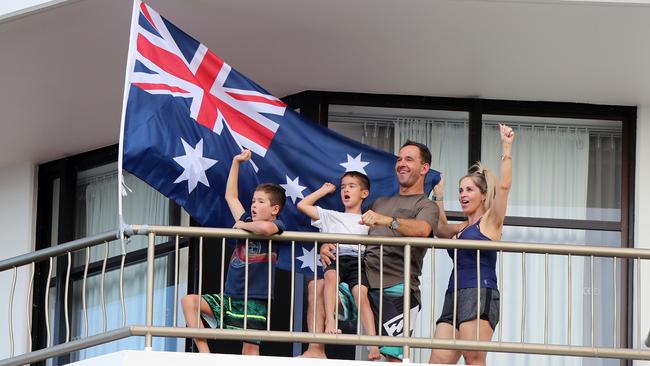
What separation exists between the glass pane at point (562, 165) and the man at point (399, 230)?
233cm

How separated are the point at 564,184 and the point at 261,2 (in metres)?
3.44

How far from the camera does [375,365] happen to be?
11.4 meters

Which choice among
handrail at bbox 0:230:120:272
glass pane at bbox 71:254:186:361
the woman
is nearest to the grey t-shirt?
the woman

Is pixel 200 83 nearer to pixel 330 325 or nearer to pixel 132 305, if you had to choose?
pixel 330 325

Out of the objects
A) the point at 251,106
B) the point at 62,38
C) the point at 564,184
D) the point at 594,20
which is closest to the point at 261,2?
the point at 251,106

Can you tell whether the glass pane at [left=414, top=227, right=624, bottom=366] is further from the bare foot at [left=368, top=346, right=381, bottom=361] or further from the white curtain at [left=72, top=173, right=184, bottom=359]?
the white curtain at [left=72, top=173, right=184, bottom=359]

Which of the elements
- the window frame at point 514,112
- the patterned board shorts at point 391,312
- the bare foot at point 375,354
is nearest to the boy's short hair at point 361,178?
the patterned board shorts at point 391,312

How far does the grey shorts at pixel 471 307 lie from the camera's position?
39.2 ft

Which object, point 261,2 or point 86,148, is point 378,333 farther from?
point 86,148

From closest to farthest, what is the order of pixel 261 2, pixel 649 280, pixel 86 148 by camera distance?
pixel 261 2, pixel 649 280, pixel 86 148

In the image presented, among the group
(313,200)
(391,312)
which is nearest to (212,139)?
(313,200)

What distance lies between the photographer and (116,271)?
51.3 feet

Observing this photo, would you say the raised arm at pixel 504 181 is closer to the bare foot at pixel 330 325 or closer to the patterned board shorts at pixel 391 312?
the patterned board shorts at pixel 391 312

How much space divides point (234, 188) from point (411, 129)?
285 cm
